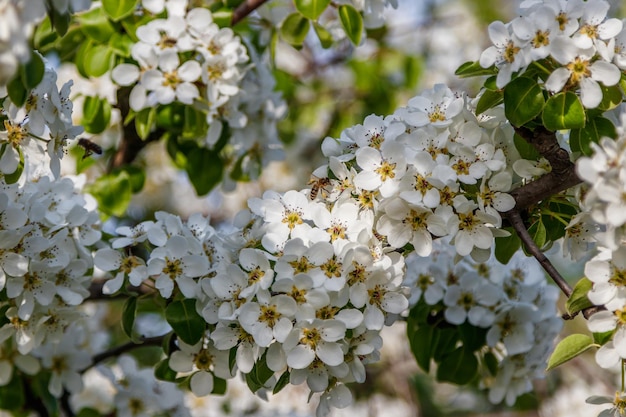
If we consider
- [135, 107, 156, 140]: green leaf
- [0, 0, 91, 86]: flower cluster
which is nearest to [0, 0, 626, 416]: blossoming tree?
[0, 0, 91, 86]: flower cluster

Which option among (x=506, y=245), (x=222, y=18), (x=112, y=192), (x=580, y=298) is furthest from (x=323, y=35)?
(x=580, y=298)

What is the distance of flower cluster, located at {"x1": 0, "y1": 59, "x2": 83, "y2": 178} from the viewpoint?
5.75ft

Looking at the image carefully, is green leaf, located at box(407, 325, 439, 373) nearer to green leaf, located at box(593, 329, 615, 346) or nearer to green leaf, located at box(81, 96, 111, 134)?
green leaf, located at box(593, 329, 615, 346)

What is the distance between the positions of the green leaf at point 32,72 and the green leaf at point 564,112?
3.08 feet

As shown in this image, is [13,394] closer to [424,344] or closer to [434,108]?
[424,344]

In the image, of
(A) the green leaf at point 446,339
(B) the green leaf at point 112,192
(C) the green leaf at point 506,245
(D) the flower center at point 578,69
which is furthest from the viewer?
(B) the green leaf at point 112,192

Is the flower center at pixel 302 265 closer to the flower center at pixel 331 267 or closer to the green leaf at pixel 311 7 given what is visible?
the flower center at pixel 331 267

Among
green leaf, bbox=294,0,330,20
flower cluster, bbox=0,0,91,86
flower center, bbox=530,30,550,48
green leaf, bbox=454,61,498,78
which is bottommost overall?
green leaf, bbox=294,0,330,20

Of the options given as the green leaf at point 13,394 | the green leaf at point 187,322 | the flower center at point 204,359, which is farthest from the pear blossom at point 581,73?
the green leaf at point 13,394

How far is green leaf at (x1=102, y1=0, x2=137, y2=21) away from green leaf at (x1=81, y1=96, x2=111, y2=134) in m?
0.39

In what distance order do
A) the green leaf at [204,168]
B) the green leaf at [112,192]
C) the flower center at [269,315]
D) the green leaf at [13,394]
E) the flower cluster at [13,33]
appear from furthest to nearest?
the green leaf at [204,168] < the green leaf at [112,192] < the green leaf at [13,394] < the flower center at [269,315] < the flower cluster at [13,33]

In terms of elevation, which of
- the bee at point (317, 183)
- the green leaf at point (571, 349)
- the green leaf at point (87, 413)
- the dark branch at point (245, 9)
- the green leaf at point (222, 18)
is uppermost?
the bee at point (317, 183)

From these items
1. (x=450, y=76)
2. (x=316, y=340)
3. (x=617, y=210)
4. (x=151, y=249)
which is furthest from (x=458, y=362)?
(x=450, y=76)

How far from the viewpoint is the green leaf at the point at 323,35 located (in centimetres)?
257
